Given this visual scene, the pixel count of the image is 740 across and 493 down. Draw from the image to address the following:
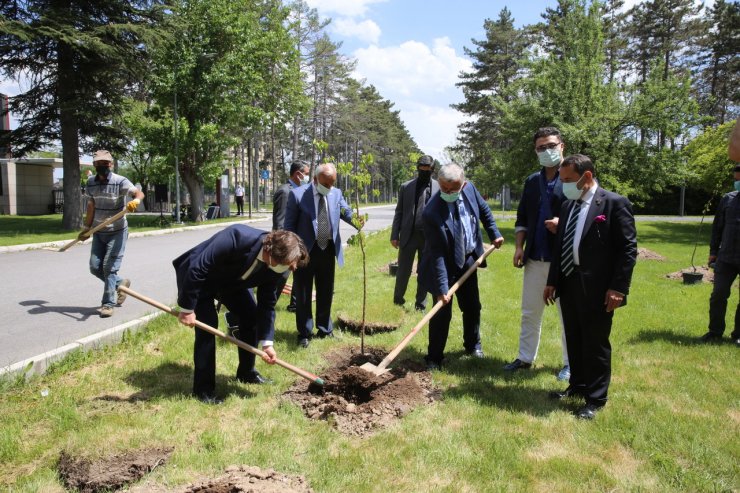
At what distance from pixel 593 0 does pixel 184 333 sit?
1775 centimetres

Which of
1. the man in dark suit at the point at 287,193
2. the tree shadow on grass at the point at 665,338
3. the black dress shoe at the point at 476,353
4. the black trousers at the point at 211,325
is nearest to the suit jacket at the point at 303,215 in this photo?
the man in dark suit at the point at 287,193

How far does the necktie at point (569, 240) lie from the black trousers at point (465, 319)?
1077 mm

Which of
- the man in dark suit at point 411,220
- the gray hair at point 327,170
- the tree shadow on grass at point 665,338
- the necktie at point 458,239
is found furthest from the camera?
the man in dark suit at point 411,220

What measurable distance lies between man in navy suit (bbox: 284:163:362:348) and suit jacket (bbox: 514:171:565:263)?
79.4 inches

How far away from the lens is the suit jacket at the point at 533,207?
4.40 meters

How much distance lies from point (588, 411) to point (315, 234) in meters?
3.12

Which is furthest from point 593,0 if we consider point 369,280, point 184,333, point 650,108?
point 184,333

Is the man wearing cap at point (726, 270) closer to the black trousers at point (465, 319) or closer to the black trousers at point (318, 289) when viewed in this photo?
the black trousers at point (465, 319)

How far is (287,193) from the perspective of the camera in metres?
6.84

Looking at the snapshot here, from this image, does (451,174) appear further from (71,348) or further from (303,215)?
(71,348)

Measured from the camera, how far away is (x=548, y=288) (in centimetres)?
409

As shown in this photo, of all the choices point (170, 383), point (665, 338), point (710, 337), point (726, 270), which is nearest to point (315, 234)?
point (170, 383)

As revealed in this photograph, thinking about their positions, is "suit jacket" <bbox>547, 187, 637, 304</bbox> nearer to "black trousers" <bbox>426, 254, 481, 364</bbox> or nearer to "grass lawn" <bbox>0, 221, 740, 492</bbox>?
"grass lawn" <bbox>0, 221, 740, 492</bbox>

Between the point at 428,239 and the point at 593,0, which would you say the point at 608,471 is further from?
the point at 593,0
